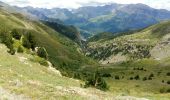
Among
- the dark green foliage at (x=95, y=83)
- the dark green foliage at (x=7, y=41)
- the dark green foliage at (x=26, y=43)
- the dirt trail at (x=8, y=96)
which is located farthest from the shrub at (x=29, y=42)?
the dirt trail at (x=8, y=96)

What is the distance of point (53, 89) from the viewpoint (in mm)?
36219

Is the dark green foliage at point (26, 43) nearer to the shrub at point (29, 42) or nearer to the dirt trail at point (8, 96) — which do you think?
the shrub at point (29, 42)

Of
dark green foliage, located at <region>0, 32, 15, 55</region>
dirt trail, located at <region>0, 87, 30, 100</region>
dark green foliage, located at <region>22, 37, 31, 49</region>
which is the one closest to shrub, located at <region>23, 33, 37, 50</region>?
dark green foliage, located at <region>22, 37, 31, 49</region>

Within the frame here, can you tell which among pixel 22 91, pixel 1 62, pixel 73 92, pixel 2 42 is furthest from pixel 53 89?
pixel 2 42

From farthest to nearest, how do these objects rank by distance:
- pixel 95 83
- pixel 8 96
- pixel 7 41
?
1. pixel 7 41
2. pixel 95 83
3. pixel 8 96

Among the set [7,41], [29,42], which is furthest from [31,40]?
[7,41]

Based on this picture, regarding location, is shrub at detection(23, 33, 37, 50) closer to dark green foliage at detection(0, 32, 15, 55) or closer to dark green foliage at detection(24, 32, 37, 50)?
dark green foliage at detection(24, 32, 37, 50)

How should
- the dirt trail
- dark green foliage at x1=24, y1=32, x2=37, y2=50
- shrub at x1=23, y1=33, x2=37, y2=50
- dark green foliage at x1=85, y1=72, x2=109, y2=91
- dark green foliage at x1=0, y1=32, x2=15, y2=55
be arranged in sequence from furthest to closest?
dark green foliage at x1=24, y1=32, x2=37, y2=50 < shrub at x1=23, y1=33, x2=37, y2=50 < dark green foliage at x1=0, y1=32, x2=15, y2=55 < dark green foliage at x1=85, y1=72, x2=109, y2=91 < the dirt trail

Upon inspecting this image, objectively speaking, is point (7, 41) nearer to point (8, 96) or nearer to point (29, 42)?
point (29, 42)

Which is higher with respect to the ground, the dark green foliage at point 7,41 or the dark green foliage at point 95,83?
the dark green foliage at point 7,41

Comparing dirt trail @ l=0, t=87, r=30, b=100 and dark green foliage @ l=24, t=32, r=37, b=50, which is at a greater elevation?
dirt trail @ l=0, t=87, r=30, b=100

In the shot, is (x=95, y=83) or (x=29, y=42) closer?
(x=95, y=83)

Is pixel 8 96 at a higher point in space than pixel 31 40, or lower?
higher

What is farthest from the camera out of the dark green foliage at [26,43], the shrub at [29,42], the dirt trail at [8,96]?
the shrub at [29,42]
